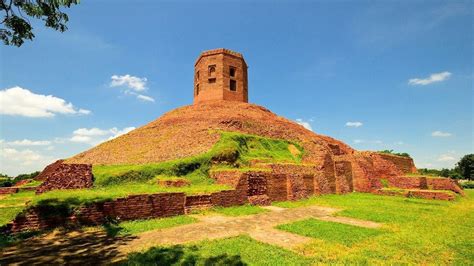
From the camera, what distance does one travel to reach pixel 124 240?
23.7 ft

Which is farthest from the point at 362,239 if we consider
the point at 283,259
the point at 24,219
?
the point at 24,219

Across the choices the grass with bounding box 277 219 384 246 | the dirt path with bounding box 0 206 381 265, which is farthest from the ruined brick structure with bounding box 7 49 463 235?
the grass with bounding box 277 219 384 246

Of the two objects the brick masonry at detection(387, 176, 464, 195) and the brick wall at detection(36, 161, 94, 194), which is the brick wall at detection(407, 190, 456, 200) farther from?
the brick wall at detection(36, 161, 94, 194)

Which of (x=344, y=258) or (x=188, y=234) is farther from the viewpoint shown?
(x=188, y=234)

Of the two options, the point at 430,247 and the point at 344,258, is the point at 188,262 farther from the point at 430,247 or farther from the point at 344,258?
the point at 430,247

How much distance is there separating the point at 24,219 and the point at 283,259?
7.36m

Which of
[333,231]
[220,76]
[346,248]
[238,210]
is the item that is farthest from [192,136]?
[346,248]

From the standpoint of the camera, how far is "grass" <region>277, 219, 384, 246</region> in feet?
24.3

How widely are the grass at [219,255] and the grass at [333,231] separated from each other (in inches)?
71.4

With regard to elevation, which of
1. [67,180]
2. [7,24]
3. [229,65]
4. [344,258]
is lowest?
[344,258]

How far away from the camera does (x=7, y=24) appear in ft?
24.5

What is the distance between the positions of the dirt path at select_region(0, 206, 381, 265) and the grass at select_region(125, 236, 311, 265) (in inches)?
20.4

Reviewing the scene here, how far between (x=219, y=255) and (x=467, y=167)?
60896 millimetres

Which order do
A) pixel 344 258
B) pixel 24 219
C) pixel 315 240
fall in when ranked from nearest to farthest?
pixel 344 258 < pixel 315 240 < pixel 24 219
